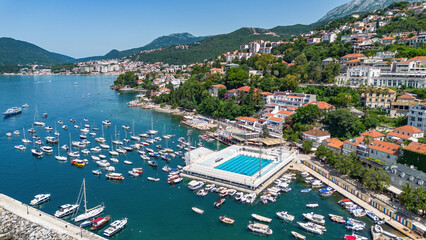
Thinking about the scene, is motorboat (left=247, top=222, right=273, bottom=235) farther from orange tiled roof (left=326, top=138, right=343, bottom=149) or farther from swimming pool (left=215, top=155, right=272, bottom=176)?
orange tiled roof (left=326, top=138, right=343, bottom=149)

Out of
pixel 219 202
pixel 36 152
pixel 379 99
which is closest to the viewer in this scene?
pixel 219 202

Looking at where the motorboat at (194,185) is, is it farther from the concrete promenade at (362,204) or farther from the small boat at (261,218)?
the concrete promenade at (362,204)

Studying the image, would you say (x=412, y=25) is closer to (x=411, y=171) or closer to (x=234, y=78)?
(x=234, y=78)

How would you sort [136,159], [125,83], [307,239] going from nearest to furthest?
1. [307,239]
2. [136,159]
3. [125,83]

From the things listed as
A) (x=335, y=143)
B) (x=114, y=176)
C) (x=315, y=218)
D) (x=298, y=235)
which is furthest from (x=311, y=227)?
(x=114, y=176)

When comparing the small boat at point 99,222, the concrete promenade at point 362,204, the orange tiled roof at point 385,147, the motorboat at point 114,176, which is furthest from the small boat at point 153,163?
the orange tiled roof at point 385,147

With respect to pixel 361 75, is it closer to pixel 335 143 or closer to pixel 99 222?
pixel 335 143

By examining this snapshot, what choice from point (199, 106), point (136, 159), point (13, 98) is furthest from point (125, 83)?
point (136, 159)
